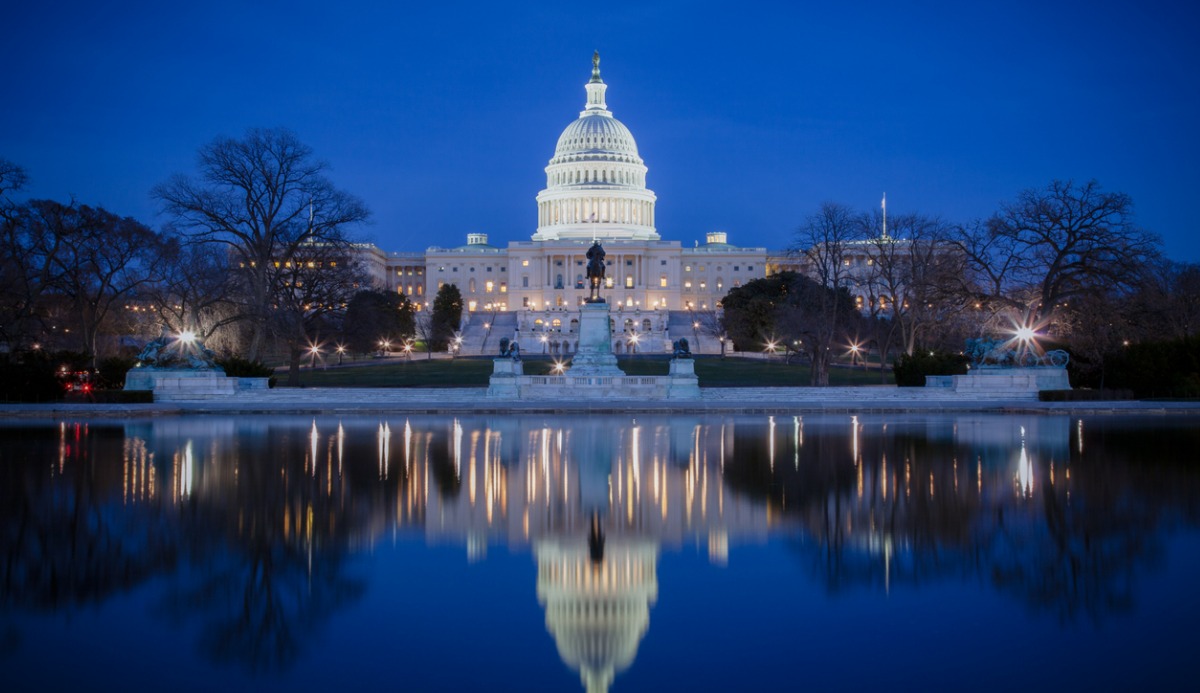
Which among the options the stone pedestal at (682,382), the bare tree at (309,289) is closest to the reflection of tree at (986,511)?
the stone pedestal at (682,382)

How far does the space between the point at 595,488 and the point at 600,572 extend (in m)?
5.18

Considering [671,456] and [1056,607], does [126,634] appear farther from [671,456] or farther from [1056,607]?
[671,456]

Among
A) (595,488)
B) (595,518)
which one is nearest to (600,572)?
(595,518)

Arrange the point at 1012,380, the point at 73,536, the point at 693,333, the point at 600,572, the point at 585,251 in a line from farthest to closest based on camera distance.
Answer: the point at 585,251 → the point at 693,333 → the point at 1012,380 → the point at 73,536 → the point at 600,572

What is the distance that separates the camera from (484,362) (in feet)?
229

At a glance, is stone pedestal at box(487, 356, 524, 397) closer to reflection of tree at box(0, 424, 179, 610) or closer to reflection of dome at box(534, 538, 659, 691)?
reflection of tree at box(0, 424, 179, 610)

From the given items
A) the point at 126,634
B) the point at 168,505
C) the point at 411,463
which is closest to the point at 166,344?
the point at 411,463

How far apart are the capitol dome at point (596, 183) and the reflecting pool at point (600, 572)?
12221cm

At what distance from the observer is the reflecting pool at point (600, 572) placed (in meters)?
8.03

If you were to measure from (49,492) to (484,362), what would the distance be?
54.5 meters

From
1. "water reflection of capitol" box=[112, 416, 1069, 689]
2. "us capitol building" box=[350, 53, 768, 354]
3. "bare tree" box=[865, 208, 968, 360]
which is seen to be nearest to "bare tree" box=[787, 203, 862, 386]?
"bare tree" box=[865, 208, 968, 360]

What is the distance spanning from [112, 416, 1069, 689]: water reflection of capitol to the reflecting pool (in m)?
0.06

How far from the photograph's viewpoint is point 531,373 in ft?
181

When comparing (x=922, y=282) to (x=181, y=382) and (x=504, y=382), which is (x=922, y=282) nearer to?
(x=504, y=382)
